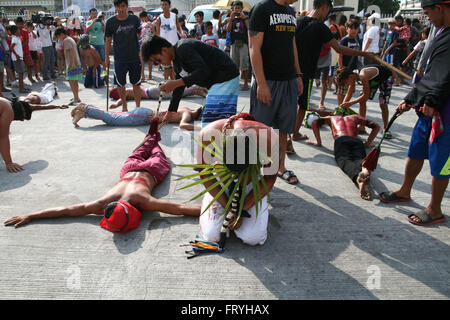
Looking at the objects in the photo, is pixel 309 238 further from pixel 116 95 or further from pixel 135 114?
pixel 116 95

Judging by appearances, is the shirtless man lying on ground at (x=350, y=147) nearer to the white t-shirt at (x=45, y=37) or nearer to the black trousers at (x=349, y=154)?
the black trousers at (x=349, y=154)

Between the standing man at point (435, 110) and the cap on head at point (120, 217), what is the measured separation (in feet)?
7.21

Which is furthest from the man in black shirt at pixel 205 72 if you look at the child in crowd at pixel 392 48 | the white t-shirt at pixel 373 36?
the child in crowd at pixel 392 48

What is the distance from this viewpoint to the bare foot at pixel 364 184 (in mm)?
3126

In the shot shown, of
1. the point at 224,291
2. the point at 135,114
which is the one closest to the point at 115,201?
the point at 224,291

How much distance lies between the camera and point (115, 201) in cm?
282

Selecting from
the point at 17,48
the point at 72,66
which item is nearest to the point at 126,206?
the point at 72,66

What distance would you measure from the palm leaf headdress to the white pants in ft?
0.17

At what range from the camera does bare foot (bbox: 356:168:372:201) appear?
3126mm

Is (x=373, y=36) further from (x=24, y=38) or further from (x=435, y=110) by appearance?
(x=24, y=38)

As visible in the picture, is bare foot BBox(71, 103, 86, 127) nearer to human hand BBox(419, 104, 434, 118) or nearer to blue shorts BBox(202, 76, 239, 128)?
blue shorts BBox(202, 76, 239, 128)

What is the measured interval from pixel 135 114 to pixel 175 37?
3217mm

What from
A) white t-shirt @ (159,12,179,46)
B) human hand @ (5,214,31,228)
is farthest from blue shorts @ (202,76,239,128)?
white t-shirt @ (159,12,179,46)

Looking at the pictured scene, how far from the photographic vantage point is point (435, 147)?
8.46ft
